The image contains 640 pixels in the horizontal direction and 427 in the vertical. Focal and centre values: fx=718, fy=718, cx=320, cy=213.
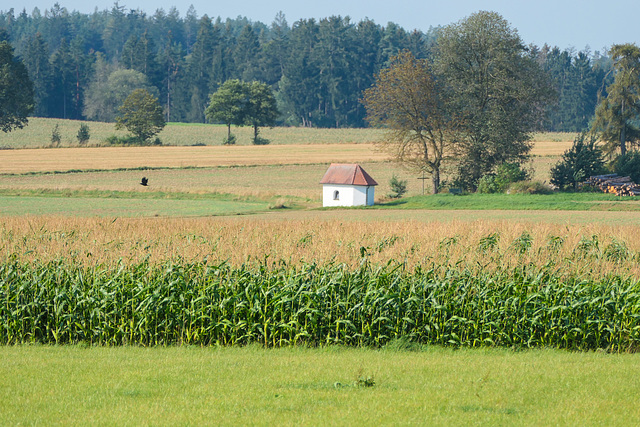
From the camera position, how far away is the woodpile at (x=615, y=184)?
51125 millimetres

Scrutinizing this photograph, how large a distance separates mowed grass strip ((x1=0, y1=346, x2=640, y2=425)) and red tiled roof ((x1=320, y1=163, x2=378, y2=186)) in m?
39.5

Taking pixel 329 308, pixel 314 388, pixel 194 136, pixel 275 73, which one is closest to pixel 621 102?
pixel 329 308

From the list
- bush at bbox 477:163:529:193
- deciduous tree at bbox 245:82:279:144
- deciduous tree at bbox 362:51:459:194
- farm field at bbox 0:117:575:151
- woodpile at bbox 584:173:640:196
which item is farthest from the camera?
deciduous tree at bbox 245:82:279:144

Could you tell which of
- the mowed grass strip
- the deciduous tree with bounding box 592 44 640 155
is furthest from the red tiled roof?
the mowed grass strip

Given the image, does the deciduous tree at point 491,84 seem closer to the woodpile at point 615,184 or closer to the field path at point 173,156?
the woodpile at point 615,184

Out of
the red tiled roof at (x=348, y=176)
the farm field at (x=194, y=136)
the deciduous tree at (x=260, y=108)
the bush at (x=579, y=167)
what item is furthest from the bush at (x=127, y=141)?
the bush at (x=579, y=167)

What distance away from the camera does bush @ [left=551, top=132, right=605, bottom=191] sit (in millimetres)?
53844

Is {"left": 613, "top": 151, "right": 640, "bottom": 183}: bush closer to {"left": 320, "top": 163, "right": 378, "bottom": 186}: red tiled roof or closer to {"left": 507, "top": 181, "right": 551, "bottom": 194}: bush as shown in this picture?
{"left": 507, "top": 181, "right": 551, "bottom": 194}: bush

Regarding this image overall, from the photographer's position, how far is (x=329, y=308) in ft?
44.7

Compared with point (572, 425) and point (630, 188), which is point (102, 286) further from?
point (630, 188)

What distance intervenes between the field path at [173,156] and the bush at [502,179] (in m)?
28.8

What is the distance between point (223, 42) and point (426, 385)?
181236mm

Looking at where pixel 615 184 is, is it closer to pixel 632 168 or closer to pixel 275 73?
pixel 632 168

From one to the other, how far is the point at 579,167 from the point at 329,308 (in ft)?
148
